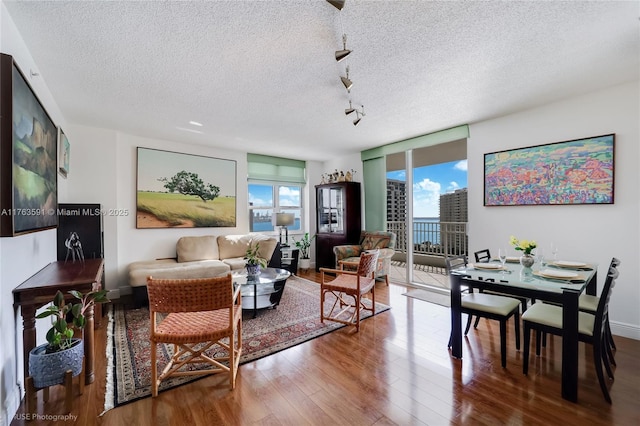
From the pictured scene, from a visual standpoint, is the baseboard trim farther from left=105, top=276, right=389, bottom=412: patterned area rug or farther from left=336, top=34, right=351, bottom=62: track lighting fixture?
left=336, top=34, right=351, bottom=62: track lighting fixture

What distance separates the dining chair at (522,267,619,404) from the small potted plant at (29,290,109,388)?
3076 millimetres

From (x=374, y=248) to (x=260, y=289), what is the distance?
227 cm

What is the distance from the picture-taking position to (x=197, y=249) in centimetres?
448

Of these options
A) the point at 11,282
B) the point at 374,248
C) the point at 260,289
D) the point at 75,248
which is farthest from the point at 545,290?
the point at 75,248

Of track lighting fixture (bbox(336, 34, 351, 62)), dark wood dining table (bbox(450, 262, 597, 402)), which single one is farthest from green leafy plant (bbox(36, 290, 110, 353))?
dark wood dining table (bbox(450, 262, 597, 402))

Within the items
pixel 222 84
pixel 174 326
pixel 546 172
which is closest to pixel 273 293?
pixel 174 326

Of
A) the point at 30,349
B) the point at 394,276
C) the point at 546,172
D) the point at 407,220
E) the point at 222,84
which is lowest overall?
the point at 394,276

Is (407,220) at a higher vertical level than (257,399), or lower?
higher

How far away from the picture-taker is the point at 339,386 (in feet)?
6.35

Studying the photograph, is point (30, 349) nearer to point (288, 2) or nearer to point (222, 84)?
point (222, 84)

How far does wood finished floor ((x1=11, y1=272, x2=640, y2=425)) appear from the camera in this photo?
5.34 ft

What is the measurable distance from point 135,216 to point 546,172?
564 centimetres

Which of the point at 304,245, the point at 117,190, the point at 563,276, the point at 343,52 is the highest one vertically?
the point at 343,52

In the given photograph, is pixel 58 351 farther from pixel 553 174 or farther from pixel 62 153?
pixel 553 174
